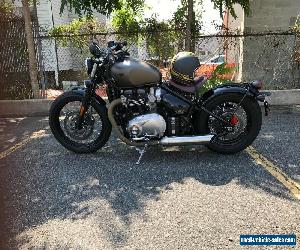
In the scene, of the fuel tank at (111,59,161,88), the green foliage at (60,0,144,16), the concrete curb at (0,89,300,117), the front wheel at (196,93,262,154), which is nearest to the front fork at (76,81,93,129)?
the fuel tank at (111,59,161,88)

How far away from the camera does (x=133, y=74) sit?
15.3ft

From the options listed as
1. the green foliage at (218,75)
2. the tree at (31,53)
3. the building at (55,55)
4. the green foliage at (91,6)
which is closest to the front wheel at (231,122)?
the green foliage at (218,75)

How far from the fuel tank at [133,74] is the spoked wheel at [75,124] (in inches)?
22.5

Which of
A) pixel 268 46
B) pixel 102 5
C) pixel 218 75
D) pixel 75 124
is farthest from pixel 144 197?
pixel 268 46

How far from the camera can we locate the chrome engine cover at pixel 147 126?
15.5 ft

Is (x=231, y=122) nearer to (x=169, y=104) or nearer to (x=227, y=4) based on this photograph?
(x=169, y=104)

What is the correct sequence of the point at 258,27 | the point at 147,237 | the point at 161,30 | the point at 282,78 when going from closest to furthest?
the point at 147,237 → the point at 161,30 → the point at 282,78 → the point at 258,27

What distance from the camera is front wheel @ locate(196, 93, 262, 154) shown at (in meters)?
4.86

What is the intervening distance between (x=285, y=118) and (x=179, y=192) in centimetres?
401

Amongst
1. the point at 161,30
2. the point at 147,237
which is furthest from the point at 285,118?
the point at 147,237

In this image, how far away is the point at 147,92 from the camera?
4812 millimetres

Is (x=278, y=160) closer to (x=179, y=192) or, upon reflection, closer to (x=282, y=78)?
(x=179, y=192)

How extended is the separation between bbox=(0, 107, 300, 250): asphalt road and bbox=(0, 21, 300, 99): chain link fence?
326 cm

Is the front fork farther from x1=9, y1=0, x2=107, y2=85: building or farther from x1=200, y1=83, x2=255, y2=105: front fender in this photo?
x1=9, y1=0, x2=107, y2=85: building
